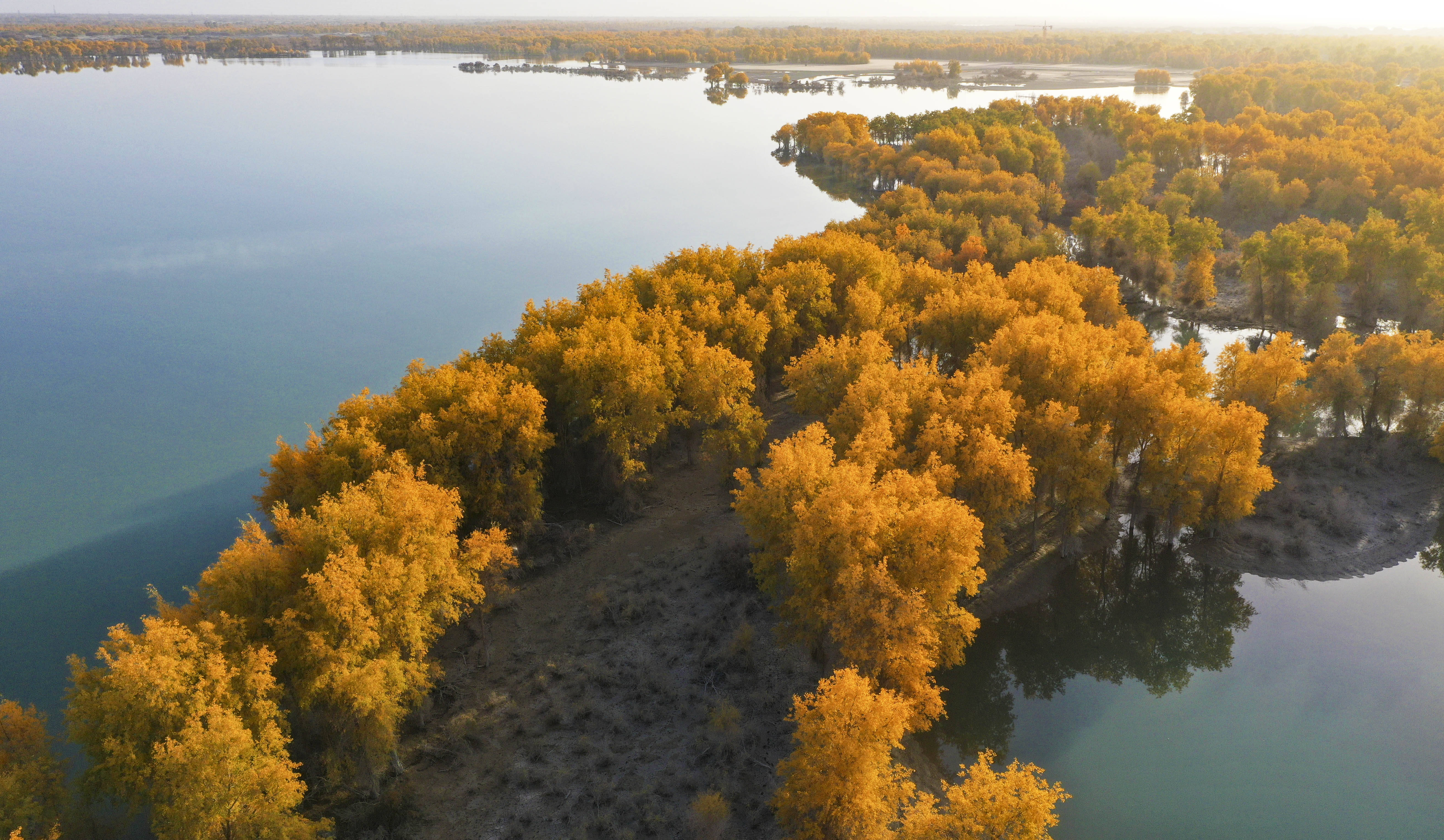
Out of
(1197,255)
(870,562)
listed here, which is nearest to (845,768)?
(870,562)

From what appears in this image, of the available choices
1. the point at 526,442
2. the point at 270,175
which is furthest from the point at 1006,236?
the point at 270,175

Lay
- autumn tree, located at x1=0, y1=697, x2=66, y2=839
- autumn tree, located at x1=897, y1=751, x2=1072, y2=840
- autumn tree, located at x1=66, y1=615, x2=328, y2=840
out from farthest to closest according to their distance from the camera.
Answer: autumn tree, located at x1=66, y1=615, x2=328, y2=840, autumn tree, located at x1=0, y1=697, x2=66, y2=839, autumn tree, located at x1=897, y1=751, x2=1072, y2=840

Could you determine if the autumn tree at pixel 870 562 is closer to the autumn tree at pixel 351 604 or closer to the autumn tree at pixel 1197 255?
the autumn tree at pixel 351 604

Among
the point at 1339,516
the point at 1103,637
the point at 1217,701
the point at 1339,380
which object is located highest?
the point at 1339,380

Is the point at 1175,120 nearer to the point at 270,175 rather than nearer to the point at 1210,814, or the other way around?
the point at 1210,814

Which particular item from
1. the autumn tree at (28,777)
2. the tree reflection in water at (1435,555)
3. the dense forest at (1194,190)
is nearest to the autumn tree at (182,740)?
the autumn tree at (28,777)

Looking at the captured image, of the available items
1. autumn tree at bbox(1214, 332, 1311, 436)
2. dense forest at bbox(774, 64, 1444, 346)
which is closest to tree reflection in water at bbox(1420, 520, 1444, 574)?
autumn tree at bbox(1214, 332, 1311, 436)

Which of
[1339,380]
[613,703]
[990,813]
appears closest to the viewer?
[990,813]

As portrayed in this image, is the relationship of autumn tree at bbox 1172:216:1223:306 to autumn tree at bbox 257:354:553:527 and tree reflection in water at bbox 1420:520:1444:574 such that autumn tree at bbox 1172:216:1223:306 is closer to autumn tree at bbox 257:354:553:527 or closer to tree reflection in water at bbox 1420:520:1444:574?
tree reflection in water at bbox 1420:520:1444:574

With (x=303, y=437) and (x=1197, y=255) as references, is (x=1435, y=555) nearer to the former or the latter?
(x=1197, y=255)
